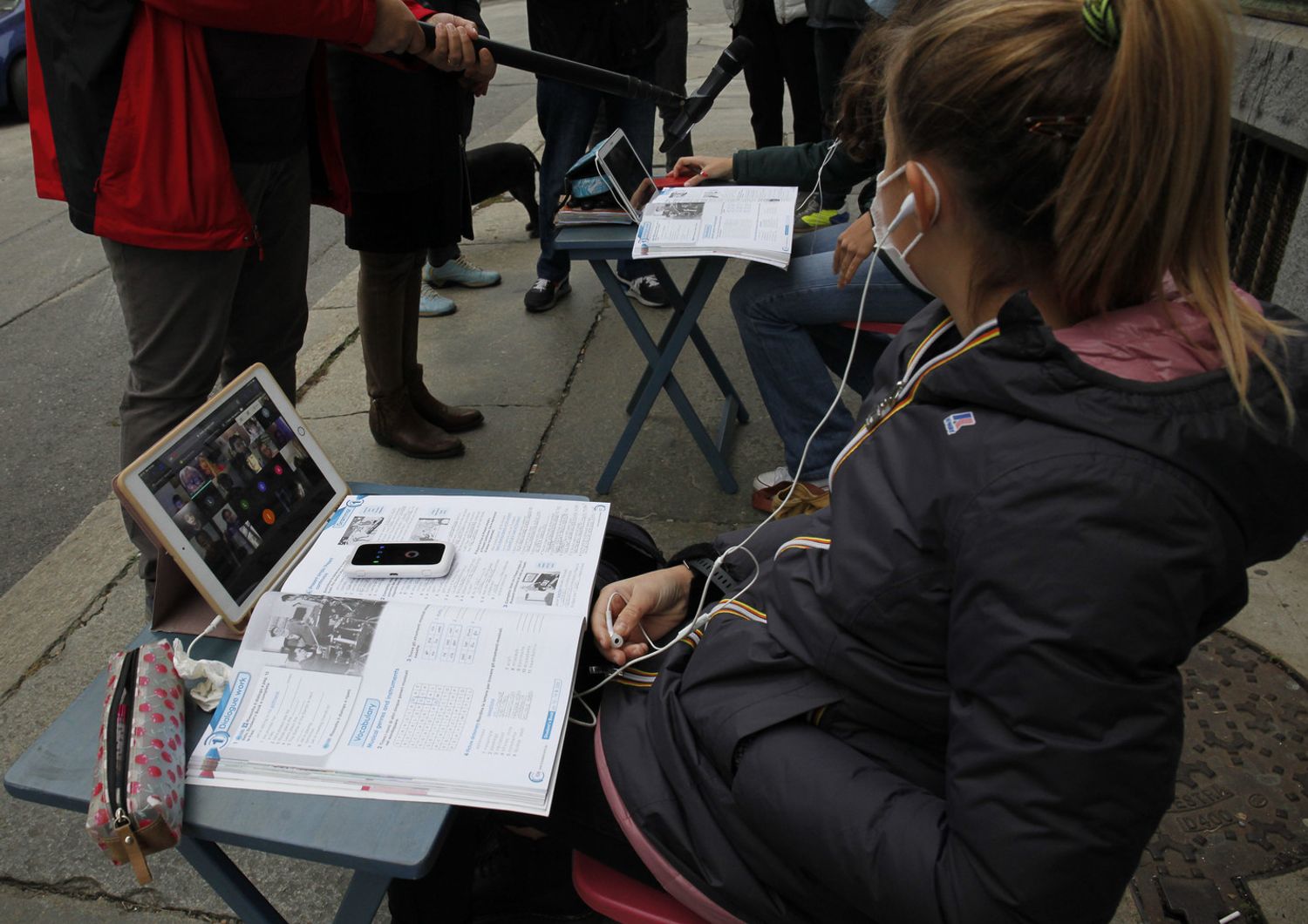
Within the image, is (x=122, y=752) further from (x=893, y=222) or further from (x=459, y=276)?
(x=459, y=276)

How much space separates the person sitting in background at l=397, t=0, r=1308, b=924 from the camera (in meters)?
0.87

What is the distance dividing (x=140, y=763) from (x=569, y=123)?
3.34 metres

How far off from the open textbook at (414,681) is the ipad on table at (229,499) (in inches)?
2.7

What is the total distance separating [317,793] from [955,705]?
0.74 meters

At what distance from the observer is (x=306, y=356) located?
411 centimetres

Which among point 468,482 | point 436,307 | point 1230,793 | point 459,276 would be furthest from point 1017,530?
point 459,276

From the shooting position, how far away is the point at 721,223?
254cm

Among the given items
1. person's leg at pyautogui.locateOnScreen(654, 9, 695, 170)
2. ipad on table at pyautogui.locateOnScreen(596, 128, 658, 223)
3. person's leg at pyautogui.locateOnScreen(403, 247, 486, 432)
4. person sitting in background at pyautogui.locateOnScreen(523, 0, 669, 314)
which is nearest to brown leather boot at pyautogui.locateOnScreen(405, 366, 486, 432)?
person's leg at pyautogui.locateOnScreen(403, 247, 486, 432)

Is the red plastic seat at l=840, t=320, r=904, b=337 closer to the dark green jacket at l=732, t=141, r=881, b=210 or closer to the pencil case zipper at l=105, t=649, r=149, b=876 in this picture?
the dark green jacket at l=732, t=141, r=881, b=210

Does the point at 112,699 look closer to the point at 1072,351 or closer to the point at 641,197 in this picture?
the point at 1072,351

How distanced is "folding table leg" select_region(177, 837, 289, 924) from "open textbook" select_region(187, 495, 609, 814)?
0.16 m

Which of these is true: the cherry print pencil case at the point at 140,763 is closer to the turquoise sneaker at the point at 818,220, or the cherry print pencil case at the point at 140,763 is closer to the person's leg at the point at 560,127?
the turquoise sneaker at the point at 818,220

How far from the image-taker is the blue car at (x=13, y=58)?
8.80 meters

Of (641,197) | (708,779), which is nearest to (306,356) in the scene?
(641,197)
